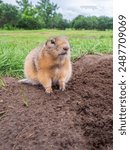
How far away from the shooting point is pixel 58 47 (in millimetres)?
4852

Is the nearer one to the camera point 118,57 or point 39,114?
point 118,57

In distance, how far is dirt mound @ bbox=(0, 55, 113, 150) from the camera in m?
4.45

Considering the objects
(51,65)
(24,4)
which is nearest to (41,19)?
(24,4)

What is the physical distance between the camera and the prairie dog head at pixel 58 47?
188 inches

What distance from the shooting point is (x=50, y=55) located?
5031 millimetres

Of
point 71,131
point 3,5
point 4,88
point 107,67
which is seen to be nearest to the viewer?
point 71,131

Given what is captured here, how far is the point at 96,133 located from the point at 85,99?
0.50 meters

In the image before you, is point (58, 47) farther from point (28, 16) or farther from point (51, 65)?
point (28, 16)

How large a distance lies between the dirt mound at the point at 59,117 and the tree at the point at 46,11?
3.17 metres

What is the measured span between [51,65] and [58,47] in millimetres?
293

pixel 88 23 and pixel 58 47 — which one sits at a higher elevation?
pixel 58 47

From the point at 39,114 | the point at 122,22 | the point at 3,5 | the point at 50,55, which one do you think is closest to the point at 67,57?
the point at 50,55

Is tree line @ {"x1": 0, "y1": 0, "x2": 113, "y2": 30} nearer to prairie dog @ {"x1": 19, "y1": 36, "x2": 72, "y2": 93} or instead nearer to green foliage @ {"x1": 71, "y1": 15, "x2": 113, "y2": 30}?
green foliage @ {"x1": 71, "y1": 15, "x2": 113, "y2": 30}

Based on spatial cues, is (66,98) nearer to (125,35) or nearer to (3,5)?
(125,35)
